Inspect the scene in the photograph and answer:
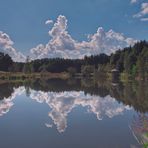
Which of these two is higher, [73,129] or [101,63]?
[101,63]

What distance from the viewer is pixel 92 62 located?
175 m

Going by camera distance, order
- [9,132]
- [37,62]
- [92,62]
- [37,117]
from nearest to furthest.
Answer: [9,132] → [37,117] → [92,62] → [37,62]

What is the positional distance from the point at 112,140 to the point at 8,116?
1007 cm

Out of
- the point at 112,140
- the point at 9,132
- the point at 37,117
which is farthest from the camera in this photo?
the point at 37,117

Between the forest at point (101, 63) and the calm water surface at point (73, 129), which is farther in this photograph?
the forest at point (101, 63)

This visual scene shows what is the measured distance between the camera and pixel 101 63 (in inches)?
6742

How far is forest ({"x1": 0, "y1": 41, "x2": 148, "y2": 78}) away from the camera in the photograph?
9325cm

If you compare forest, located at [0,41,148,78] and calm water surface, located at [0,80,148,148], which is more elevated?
forest, located at [0,41,148,78]

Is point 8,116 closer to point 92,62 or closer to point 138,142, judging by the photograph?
point 138,142

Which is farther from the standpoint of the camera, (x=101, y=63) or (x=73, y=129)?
(x=101, y=63)

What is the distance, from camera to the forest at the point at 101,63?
306ft

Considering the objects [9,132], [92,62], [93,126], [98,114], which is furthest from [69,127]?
[92,62]

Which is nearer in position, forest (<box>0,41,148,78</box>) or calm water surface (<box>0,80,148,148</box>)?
calm water surface (<box>0,80,148,148</box>)

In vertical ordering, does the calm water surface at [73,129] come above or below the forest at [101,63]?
below
